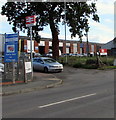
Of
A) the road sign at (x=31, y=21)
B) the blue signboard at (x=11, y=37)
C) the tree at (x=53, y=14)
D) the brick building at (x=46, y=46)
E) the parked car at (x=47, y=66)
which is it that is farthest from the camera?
the brick building at (x=46, y=46)

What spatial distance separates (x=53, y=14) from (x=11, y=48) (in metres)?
19.4

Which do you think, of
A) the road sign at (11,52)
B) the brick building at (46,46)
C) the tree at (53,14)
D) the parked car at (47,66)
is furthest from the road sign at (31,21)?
the brick building at (46,46)

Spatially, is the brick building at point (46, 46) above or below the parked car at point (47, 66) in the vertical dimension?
above

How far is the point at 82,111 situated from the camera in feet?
20.5

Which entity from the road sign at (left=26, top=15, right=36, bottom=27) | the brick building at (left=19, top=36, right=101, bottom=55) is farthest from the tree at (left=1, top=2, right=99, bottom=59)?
the brick building at (left=19, top=36, right=101, bottom=55)

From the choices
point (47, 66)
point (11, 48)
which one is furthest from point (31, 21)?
→ point (47, 66)

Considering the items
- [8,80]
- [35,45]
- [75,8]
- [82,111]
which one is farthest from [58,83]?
[35,45]

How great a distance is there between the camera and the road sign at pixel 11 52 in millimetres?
13262

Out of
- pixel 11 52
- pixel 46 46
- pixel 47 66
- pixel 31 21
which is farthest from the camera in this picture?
pixel 46 46

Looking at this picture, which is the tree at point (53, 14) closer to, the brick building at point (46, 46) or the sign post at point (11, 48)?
the sign post at point (11, 48)

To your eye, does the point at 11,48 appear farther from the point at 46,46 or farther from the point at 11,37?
the point at 46,46

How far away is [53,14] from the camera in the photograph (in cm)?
3153

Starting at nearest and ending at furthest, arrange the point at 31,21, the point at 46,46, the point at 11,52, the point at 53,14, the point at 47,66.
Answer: the point at 11,52 → the point at 31,21 → the point at 47,66 → the point at 53,14 → the point at 46,46

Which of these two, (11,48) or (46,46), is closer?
(11,48)
